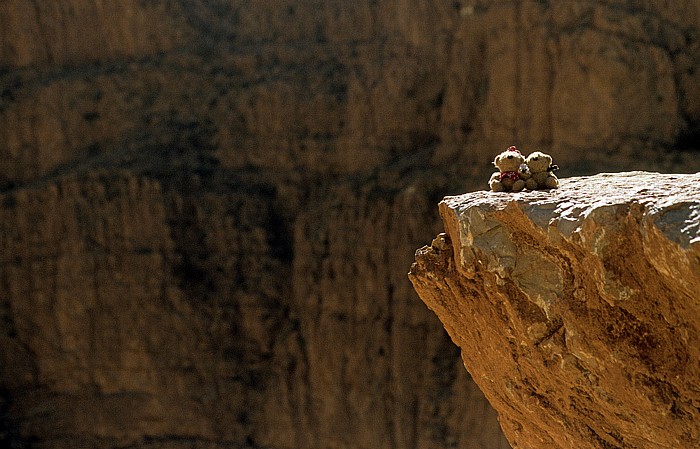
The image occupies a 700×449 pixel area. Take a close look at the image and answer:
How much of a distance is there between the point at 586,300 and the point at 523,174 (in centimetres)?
90

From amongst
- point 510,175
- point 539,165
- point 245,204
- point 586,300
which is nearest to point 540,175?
point 539,165

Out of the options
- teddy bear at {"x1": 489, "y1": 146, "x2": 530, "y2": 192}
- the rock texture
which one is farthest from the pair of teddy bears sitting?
the rock texture

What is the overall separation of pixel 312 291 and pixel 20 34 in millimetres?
5665

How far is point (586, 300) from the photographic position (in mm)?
3830

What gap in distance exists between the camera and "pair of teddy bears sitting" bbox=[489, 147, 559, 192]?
4.48 m

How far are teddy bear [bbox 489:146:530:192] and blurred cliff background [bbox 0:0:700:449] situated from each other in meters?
6.03

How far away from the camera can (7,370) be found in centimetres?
1301

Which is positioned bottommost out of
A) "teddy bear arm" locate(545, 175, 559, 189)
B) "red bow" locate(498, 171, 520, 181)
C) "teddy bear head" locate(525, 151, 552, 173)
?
"teddy bear arm" locate(545, 175, 559, 189)

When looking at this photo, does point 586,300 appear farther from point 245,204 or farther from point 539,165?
point 245,204

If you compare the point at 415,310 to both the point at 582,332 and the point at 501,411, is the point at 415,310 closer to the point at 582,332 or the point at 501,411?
the point at 501,411

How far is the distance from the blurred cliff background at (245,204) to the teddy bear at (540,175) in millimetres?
6125

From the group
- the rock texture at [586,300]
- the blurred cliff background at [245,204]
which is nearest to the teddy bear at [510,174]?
the rock texture at [586,300]

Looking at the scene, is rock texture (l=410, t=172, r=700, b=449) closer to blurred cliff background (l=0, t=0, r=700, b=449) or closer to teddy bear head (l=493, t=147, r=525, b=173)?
teddy bear head (l=493, t=147, r=525, b=173)

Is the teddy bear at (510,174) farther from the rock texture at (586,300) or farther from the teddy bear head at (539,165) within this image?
the rock texture at (586,300)
